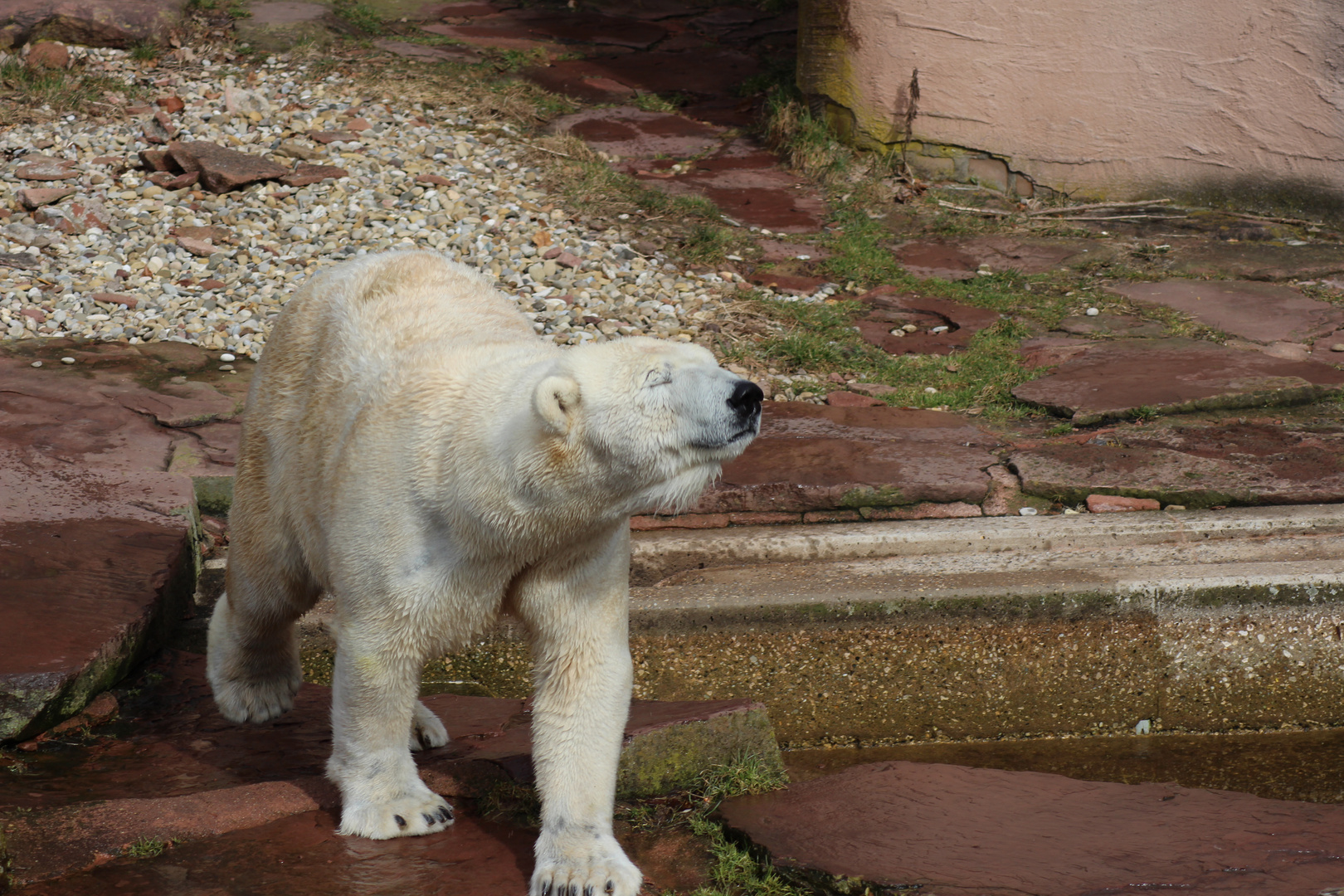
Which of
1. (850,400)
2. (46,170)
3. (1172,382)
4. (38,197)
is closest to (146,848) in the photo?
(850,400)

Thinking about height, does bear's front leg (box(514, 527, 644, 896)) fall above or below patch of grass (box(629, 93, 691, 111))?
below

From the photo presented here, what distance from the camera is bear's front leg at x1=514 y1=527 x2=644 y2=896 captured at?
8.55 ft

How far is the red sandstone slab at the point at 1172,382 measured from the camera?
5137 mm

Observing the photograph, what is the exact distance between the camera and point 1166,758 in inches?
144

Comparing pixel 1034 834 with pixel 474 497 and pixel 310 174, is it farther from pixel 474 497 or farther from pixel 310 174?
pixel 310 174

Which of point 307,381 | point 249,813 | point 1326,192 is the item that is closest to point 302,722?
point 249,813

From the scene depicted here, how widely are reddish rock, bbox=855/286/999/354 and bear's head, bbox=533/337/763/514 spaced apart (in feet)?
13.0

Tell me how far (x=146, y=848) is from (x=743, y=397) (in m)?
1.55

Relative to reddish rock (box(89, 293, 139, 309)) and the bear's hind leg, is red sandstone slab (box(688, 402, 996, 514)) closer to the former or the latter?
the bear's hind leg

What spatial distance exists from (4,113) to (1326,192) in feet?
26.0

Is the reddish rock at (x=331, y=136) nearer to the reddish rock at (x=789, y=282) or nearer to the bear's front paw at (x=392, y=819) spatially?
the reddish rock at (x=789, y=282)

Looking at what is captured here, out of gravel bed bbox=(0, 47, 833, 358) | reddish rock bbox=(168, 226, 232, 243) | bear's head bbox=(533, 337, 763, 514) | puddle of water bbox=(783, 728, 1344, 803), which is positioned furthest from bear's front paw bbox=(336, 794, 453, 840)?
reddish rock bbox=(168, 226, 232, 243)

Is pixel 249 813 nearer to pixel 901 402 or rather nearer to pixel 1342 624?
pixel 1342 624

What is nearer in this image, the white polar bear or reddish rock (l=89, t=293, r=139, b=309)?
the white polar bear
